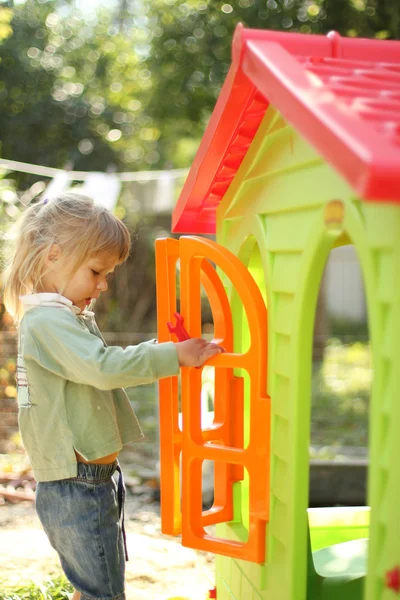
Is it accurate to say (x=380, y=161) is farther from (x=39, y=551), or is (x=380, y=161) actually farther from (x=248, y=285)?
(x=39, y=551)

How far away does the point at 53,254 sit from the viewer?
2582mm

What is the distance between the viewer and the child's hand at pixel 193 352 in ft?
7.91

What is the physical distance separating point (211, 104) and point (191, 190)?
1029 centimetres

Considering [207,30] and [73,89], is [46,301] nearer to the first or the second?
[207,30]

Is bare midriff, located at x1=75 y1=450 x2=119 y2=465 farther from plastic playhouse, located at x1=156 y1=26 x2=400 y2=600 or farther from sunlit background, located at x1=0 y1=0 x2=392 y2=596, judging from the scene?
sunlit background, located at x1=0 y1=0 x2=392 y2=596

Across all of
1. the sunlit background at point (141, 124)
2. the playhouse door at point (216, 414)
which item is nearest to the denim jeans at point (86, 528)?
the playhouse door at point (216, 414)

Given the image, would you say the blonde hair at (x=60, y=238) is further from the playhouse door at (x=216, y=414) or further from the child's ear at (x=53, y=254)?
the playhouse door at (x=216, y=414)

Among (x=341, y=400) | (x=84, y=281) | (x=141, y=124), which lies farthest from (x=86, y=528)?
(x=141, y=124)

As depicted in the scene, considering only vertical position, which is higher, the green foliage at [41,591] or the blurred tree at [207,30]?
the blurred tree at [207,30]

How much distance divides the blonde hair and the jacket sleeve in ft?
0.65

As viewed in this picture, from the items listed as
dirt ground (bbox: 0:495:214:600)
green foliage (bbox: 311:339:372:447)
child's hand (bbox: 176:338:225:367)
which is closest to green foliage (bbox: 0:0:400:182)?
green foliage (bbox: 311:339:372:447)

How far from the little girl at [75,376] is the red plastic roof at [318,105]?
1.66 ft

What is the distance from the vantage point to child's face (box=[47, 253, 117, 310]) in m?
2.57

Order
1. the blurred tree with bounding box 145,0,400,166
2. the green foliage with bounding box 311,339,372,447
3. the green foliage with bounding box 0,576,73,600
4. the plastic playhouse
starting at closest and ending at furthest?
1. the plastic playhouse
2. the green foliage with bounding box 0,576,73,600
3. the green foliage with bounding box 311,339,372,447
4. the blurred tree with bounding box 145,0,400,166
